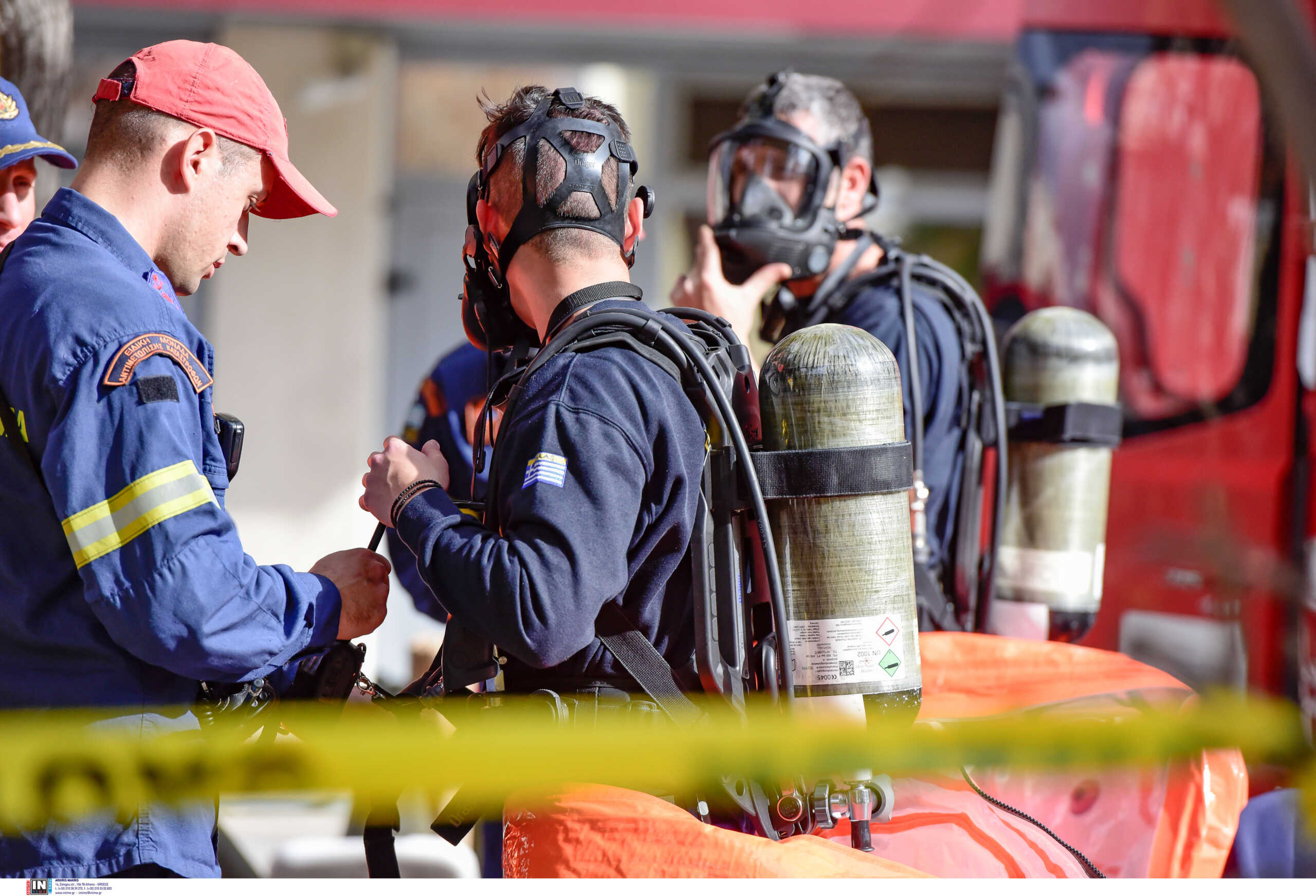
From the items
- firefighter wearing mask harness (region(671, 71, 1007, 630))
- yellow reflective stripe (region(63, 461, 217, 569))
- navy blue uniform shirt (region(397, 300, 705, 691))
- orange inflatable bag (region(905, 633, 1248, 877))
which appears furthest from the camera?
firefighter wearing mask harness (region(671, 71, 1007, 630))

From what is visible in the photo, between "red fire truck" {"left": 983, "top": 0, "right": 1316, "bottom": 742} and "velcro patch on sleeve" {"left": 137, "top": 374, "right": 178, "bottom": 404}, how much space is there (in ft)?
11.0

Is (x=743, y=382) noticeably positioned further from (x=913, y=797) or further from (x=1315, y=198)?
(x=1315, y=198)

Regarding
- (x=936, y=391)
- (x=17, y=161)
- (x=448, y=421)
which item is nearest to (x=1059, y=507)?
(x=936, y=391)

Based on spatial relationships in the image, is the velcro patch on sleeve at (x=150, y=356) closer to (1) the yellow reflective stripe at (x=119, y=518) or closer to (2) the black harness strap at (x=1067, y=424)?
(1) the yellow reflective stripe at (x=119, y=518)

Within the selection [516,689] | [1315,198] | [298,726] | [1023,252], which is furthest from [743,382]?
[1023,252]

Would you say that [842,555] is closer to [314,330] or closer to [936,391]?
[936,391]

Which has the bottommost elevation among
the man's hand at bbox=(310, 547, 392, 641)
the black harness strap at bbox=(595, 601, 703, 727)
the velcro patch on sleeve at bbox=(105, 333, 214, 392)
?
the black harness strap at bbox=(595, 601, 703, 727)

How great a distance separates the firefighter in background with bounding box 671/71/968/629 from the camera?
119 inches

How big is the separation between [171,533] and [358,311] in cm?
482

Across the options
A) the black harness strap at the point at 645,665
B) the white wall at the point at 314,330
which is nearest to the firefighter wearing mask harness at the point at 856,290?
the black harness strap at the point at 645,665

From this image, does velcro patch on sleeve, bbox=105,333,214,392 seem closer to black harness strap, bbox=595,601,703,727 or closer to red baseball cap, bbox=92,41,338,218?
red baseball cap, bbox=92,41,338,218

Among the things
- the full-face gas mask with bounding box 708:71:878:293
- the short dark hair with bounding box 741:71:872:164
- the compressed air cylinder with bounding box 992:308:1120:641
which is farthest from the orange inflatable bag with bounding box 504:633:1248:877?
the short dark hair with bounding box 741:71:872:164

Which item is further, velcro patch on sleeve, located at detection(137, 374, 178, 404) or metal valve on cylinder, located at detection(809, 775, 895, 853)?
metal valve on cylinder, located at detection(809, 775, 895, 853)

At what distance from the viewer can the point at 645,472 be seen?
190cm
